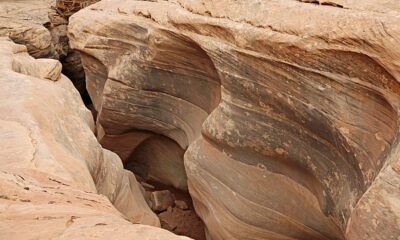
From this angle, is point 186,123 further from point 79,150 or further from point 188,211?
point 79,150

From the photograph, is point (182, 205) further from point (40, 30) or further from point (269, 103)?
point (40, 30)

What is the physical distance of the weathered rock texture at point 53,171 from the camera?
3293mm

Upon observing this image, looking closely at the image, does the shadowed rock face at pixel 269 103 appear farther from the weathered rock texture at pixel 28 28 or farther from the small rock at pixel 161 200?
the weathered rock texture at pixel 28 28

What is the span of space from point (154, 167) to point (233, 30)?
4.66 meters

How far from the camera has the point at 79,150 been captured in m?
5.73

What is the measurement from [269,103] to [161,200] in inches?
148

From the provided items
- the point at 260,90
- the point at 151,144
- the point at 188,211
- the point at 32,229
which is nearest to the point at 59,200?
the point at 32,229

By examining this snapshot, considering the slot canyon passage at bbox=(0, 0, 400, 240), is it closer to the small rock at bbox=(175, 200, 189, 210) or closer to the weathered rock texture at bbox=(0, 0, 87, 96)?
the small rock at bbox=(175, 200, 189, 210)

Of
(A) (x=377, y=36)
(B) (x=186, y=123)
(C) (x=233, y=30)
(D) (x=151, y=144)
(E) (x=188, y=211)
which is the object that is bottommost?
(E) (x=188, y=211)

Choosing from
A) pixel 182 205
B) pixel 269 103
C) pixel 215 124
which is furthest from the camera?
pixel 182 205

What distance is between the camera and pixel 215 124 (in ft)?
22.0

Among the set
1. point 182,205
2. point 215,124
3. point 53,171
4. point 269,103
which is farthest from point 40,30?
point 53,171

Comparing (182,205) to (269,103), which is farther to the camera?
(182,205)

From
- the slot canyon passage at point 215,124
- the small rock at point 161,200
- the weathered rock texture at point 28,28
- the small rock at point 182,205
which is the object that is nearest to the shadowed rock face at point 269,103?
the slot canyon passage at point 215,124
